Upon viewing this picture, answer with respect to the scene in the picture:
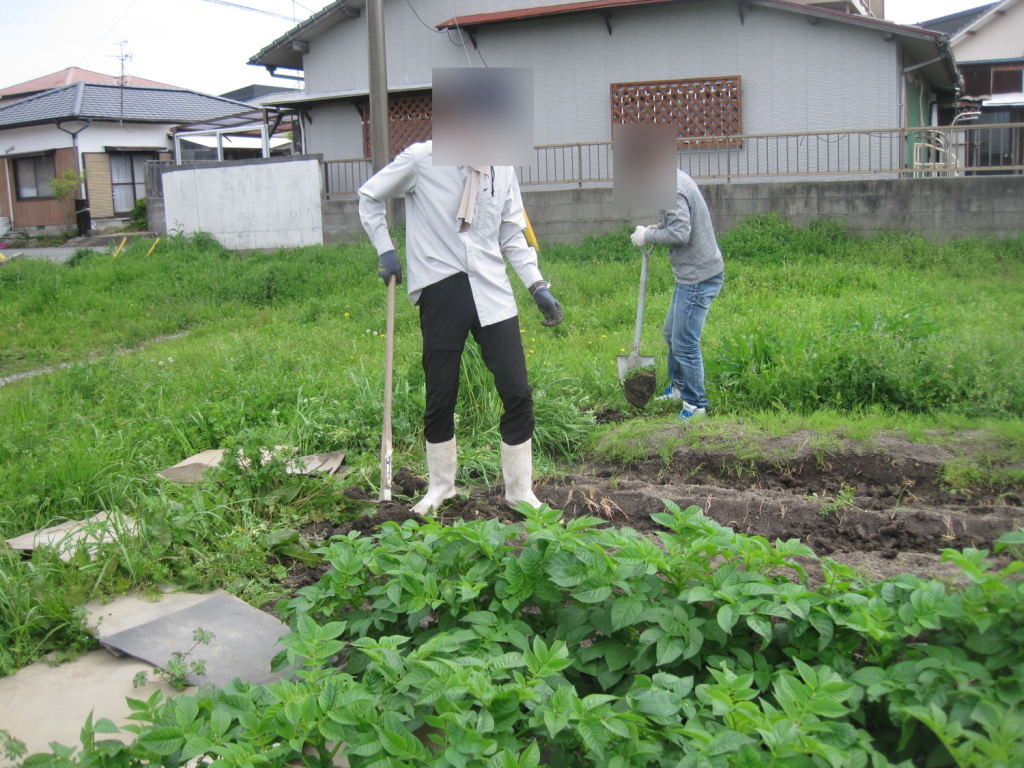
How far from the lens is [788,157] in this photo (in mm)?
13055

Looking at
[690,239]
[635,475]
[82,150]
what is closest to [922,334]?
[690,239]

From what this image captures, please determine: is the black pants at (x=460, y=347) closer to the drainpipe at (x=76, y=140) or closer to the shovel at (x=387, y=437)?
the shovel at (x=387, y=437)

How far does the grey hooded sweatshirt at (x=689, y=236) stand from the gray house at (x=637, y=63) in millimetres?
9388

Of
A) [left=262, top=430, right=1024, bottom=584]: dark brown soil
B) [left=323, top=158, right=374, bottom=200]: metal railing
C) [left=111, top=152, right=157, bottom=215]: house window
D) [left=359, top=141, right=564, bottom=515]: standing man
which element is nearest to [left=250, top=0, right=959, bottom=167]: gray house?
[left=323, top=158, right=374, bottom=200]: metal railing

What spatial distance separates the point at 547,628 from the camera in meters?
2.51

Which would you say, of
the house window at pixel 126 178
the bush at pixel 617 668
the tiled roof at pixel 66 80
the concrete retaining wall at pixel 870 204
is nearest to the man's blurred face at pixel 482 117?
the bush at pixel 617 668

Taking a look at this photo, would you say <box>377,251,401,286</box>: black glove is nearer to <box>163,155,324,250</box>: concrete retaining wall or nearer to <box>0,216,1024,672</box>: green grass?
<box>0,216,1024,672</box>: green grass

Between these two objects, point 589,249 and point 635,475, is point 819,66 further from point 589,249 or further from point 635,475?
point 635,475

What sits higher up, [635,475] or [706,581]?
[706,581]

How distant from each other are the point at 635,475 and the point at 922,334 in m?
2.59

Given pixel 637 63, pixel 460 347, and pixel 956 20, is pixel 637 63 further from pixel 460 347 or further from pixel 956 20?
pixel 956 20

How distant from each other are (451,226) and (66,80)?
4021 centimetres

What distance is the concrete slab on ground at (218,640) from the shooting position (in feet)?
9.19

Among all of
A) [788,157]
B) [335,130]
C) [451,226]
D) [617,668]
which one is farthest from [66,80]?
[617,668]
